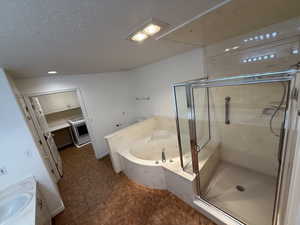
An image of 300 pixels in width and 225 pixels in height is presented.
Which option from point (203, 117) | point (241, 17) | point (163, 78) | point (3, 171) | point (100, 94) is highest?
point (241, 17)

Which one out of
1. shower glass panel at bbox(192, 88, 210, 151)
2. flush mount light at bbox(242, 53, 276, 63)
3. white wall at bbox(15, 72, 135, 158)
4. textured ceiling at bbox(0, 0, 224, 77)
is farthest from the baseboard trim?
flush mount light at bbox(242, 53, 276, 63)

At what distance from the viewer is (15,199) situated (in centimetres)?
153

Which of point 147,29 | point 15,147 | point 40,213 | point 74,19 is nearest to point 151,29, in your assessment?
point 147,29

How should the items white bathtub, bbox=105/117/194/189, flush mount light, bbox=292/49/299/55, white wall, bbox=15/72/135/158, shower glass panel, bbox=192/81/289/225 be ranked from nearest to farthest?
flush mount light, bbox=292/49/299/55 < shower glass panel, bbox=192/81/289/225 < white bathtub, bbox=105/117/194/189 < white wall, bbox=15/72/135/158

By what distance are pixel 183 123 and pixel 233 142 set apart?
1199 millimetres

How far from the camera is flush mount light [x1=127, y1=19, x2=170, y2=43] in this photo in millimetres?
1106

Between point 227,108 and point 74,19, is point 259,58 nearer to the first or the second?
point 227,108

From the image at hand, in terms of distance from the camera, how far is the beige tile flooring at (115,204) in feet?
5.54

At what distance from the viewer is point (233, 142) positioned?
229cm

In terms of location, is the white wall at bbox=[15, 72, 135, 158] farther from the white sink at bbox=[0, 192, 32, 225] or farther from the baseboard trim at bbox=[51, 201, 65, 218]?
the white sink at bbox=[0, 192, 32, 225]

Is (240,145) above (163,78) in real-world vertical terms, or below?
below

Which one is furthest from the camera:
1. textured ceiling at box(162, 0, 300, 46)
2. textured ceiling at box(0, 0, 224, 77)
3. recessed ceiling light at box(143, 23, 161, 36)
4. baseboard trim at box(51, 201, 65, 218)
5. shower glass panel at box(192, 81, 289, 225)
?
baseboard trim at box(51, 201, 65, 218)

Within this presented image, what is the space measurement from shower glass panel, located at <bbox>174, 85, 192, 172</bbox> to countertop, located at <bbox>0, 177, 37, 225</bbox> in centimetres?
188

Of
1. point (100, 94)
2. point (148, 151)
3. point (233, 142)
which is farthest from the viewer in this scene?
point (100, 94)
